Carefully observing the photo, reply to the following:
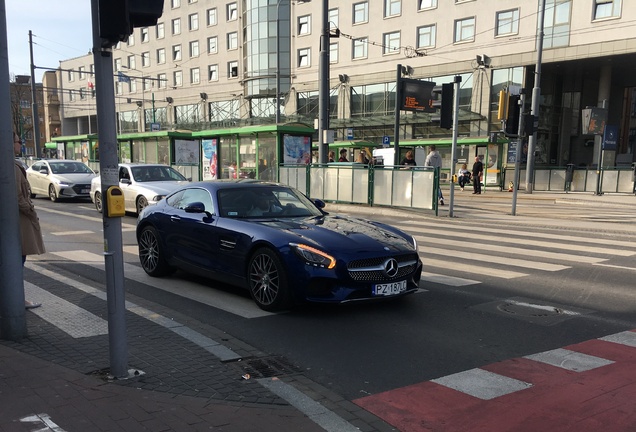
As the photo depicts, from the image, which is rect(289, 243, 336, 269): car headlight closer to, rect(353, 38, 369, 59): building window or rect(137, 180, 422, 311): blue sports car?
rect(137, 180, 422, 311): blue sports car

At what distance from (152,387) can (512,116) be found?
15162mm

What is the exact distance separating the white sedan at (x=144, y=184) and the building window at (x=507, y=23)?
29516mm

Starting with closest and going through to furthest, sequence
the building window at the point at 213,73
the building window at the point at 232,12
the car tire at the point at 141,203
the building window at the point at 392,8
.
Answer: the car tire at the point at 141,203
the building window at the point at 392,8
the building window at the point at 232,12
the building window at the point at 213,73

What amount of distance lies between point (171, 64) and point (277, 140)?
4701 cm

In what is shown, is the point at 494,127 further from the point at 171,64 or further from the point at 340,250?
the point at 171,64

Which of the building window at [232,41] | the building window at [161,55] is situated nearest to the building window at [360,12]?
the building window at [232,41]

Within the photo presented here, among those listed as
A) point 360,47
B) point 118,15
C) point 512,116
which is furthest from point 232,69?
point 118,15

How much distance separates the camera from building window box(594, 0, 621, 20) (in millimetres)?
32312

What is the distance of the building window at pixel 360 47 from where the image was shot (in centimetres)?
4503

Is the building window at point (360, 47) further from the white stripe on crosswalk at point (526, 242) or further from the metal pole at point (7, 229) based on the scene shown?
the metal pole at point (7, 229)

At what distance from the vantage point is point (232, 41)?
186 ft

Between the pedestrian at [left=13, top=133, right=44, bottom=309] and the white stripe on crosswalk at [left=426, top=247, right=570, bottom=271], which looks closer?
the pedestrian at [left=13, top=133, right=44, bottom=309]

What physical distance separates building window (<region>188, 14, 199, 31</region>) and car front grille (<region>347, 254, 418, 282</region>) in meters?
59.7

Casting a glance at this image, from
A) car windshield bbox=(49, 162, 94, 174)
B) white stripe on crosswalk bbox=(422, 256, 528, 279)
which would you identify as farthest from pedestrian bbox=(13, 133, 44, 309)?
car windshield bbox=(49, 162, 94, 174)
